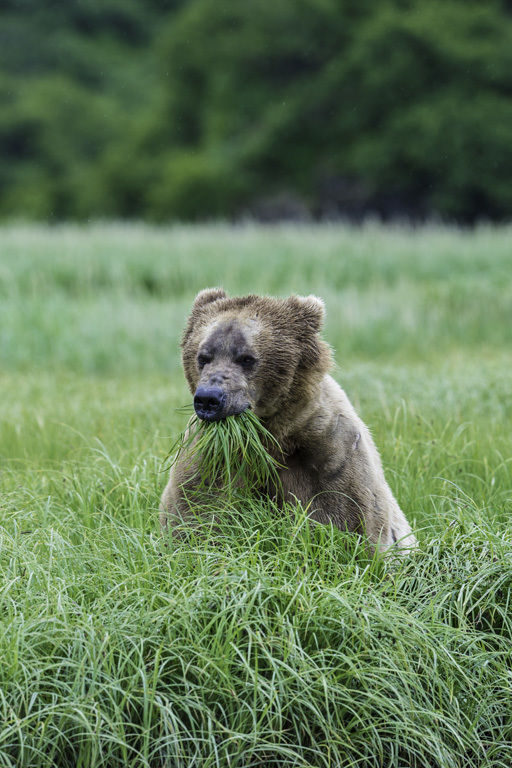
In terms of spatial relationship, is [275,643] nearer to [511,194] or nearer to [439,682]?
[439,682]

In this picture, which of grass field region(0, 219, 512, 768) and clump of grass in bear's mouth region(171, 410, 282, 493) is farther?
clump of grass in bear's mouth region(171, 410, 282, 493)

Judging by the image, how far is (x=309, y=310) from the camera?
346 centimetres

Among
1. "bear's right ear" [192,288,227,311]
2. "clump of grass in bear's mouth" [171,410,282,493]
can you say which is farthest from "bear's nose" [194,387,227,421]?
"bear's right ear" [192,288,227,311]

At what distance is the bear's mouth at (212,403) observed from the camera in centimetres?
304

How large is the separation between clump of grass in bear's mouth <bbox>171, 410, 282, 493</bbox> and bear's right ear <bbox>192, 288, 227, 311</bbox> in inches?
17.8

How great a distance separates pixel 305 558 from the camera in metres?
3.19

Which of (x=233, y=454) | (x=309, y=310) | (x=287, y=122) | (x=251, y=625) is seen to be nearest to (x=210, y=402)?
(x=233, y=454)

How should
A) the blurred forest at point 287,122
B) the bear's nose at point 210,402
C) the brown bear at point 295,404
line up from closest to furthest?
the bear's nose at point 210,402
the brown bear at point 295,404
the blurred forest at point 287,122

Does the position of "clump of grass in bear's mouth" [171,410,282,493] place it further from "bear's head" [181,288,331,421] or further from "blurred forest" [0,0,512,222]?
"blurred forest" [0,0,512,222]

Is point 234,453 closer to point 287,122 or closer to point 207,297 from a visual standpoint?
point 207,297

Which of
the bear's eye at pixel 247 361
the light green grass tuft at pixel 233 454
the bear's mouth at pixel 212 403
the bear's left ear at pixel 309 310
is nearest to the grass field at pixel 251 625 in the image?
the light green grass tuft at pixel 233 454

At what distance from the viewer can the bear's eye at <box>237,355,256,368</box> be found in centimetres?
326

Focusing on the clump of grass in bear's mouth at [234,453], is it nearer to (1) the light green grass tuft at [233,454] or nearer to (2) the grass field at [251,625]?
(1) the light green grass tuft at [233,454]

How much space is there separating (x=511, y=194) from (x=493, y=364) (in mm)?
18353
